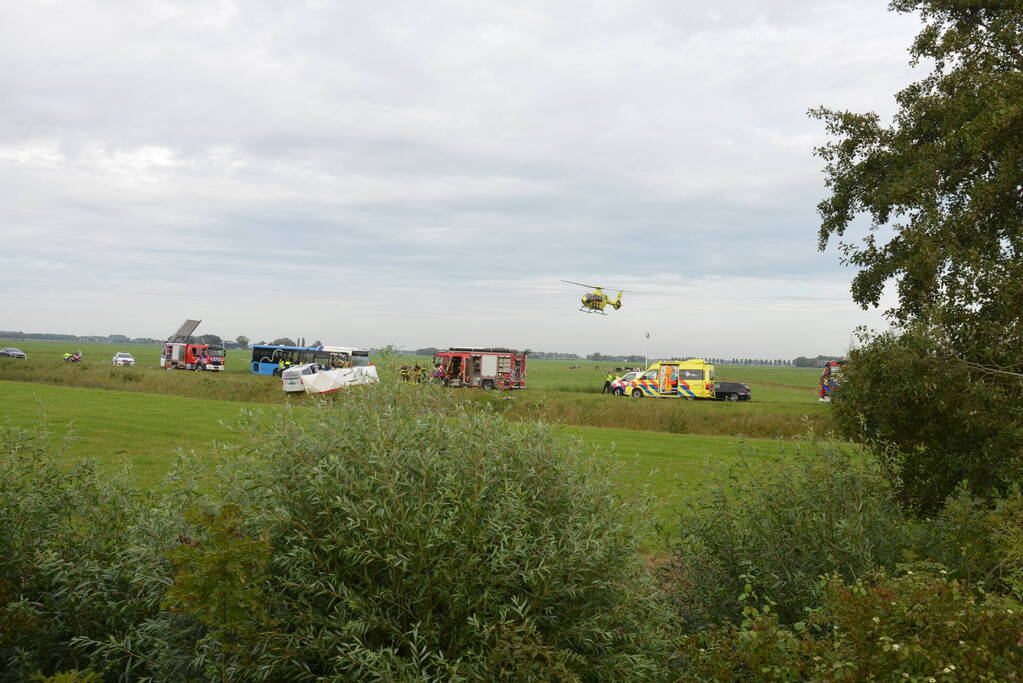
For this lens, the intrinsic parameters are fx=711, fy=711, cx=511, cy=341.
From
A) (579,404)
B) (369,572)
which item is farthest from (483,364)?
(369,572)

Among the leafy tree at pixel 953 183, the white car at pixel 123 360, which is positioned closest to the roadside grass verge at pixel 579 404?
the leafy tree at pixel 953 183

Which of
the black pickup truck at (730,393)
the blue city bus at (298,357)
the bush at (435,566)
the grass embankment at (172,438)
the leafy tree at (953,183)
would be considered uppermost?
the leafy tree at (953,183)

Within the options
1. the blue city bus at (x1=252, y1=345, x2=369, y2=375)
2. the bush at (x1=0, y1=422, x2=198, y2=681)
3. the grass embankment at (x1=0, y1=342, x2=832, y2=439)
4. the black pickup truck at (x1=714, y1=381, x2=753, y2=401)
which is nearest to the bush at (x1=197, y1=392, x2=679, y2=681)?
the bush at (x1=0, y1=422, x2=198, y2=681)

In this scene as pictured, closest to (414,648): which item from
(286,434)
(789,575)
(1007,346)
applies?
(286,434)

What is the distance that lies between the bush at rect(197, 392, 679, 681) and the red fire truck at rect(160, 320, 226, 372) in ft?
209

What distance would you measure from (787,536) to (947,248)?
6015 mm

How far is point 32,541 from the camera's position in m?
5.77

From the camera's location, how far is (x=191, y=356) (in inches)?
2581

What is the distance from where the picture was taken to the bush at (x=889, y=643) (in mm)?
3998

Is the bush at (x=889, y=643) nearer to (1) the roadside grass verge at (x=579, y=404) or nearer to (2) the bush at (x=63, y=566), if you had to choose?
(2) the bush at (x=63, y=566)

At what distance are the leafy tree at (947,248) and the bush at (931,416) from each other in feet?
0.05

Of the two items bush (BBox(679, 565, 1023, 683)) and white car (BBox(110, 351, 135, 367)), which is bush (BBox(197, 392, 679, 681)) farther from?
white car (BBox(110, 351, 135, 367))

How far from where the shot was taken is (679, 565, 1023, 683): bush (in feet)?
13.1

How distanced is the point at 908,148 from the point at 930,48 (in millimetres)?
2166
